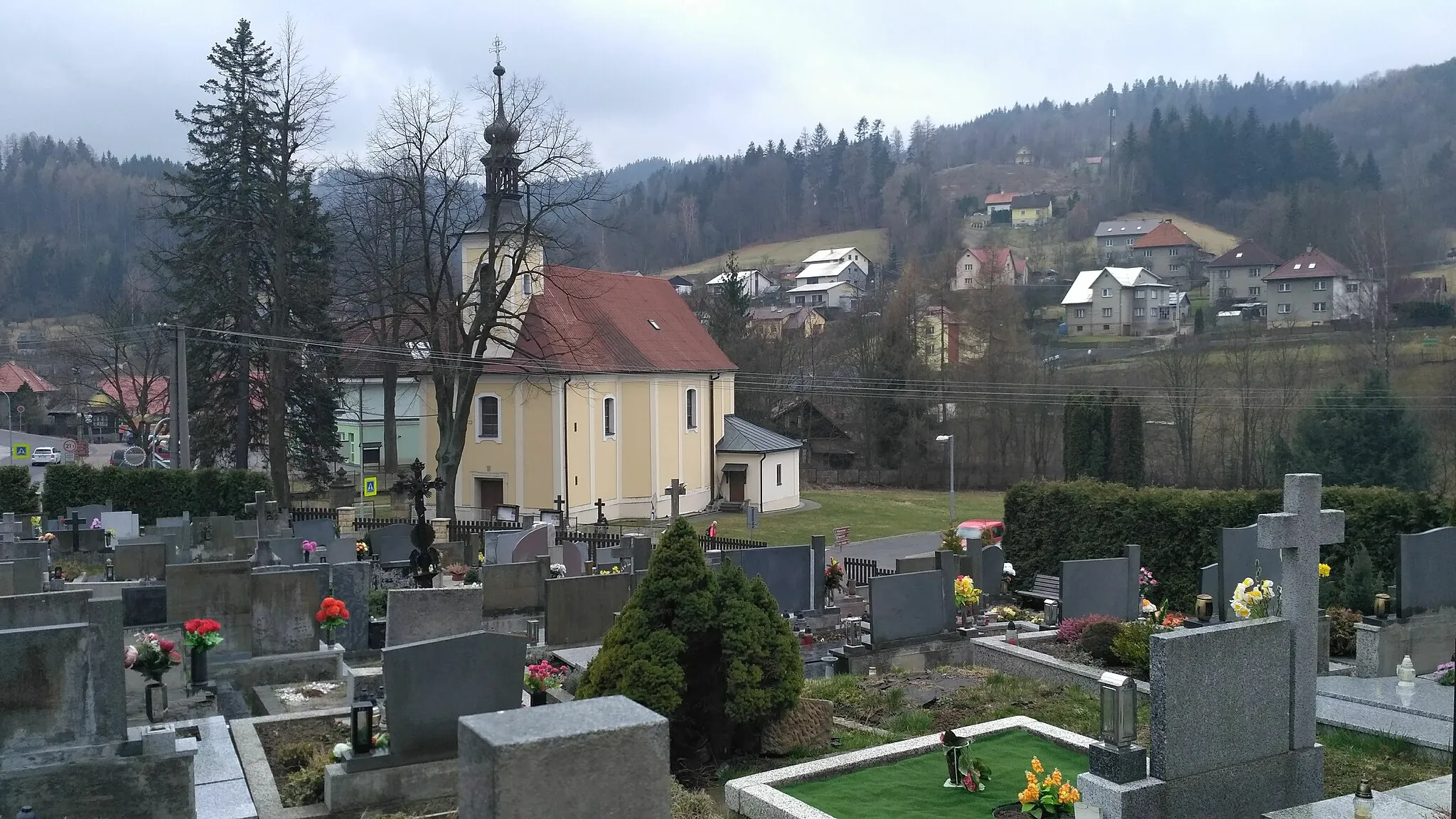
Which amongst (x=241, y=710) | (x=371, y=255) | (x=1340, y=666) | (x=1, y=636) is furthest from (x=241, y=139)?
(x=1340, y=666)

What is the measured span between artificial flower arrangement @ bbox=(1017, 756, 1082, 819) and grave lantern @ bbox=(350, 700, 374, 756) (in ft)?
13.9

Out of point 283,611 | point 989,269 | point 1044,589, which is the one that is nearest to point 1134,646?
point 1044,589

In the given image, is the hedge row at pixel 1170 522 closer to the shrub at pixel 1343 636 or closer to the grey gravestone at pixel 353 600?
the shrub at pixel 1343 636

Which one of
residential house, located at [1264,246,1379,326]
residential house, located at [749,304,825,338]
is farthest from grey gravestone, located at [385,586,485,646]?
residential house, located at [1264,246,1379,326]

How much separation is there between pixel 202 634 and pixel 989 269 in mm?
48360

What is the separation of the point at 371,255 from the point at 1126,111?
15689 centimetres

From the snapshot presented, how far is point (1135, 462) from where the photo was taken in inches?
1550

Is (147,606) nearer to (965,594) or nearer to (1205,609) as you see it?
(965,594)

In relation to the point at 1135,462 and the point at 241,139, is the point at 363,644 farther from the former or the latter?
the point at 1135,462

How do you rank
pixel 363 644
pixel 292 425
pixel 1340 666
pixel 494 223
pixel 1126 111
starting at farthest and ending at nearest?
pixel 1126 111
pixel 292 425
pixel 494 223
pixel 363 644
pixel 1340 666

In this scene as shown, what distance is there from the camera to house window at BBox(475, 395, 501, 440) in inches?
1361

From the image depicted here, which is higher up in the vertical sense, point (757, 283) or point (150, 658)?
point (757, 283)

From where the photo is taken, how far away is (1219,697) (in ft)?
21.1

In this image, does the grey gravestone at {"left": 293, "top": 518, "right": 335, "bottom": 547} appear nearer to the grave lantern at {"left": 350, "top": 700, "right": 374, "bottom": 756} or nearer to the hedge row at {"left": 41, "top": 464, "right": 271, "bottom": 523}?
the hedge row at {"left": 41, "top": 464, "right": 271, "bottom": 523}
